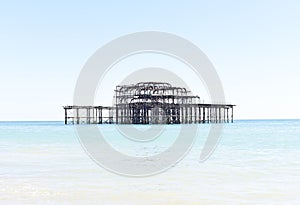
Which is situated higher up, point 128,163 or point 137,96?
point 137,96

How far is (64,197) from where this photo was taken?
11164 mm

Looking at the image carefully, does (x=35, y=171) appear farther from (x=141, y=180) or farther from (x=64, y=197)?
(x=64, y=197)

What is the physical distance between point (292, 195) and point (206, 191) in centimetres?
212

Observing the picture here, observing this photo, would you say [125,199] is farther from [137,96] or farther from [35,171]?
[137,96]

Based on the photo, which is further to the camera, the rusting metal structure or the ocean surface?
the rusting metal structure

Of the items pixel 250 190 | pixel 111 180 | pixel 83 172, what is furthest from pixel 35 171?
pixel 250 190

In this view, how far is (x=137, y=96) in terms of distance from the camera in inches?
3024

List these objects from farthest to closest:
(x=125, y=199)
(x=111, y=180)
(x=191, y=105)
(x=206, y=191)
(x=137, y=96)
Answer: (x=191, y=105), (x=137, y=96), (x=111, y=180), (x=206, y=191), (x=125, y=199)

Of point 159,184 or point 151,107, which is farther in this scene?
point 151,107

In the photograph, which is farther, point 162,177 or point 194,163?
point 194,163

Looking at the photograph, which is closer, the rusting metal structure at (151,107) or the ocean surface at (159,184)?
the ocean surface at (159,184)

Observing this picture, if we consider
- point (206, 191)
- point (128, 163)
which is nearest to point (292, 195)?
point (206, 191)

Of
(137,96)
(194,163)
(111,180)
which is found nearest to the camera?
(111,180)

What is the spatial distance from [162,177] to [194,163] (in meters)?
4.22
